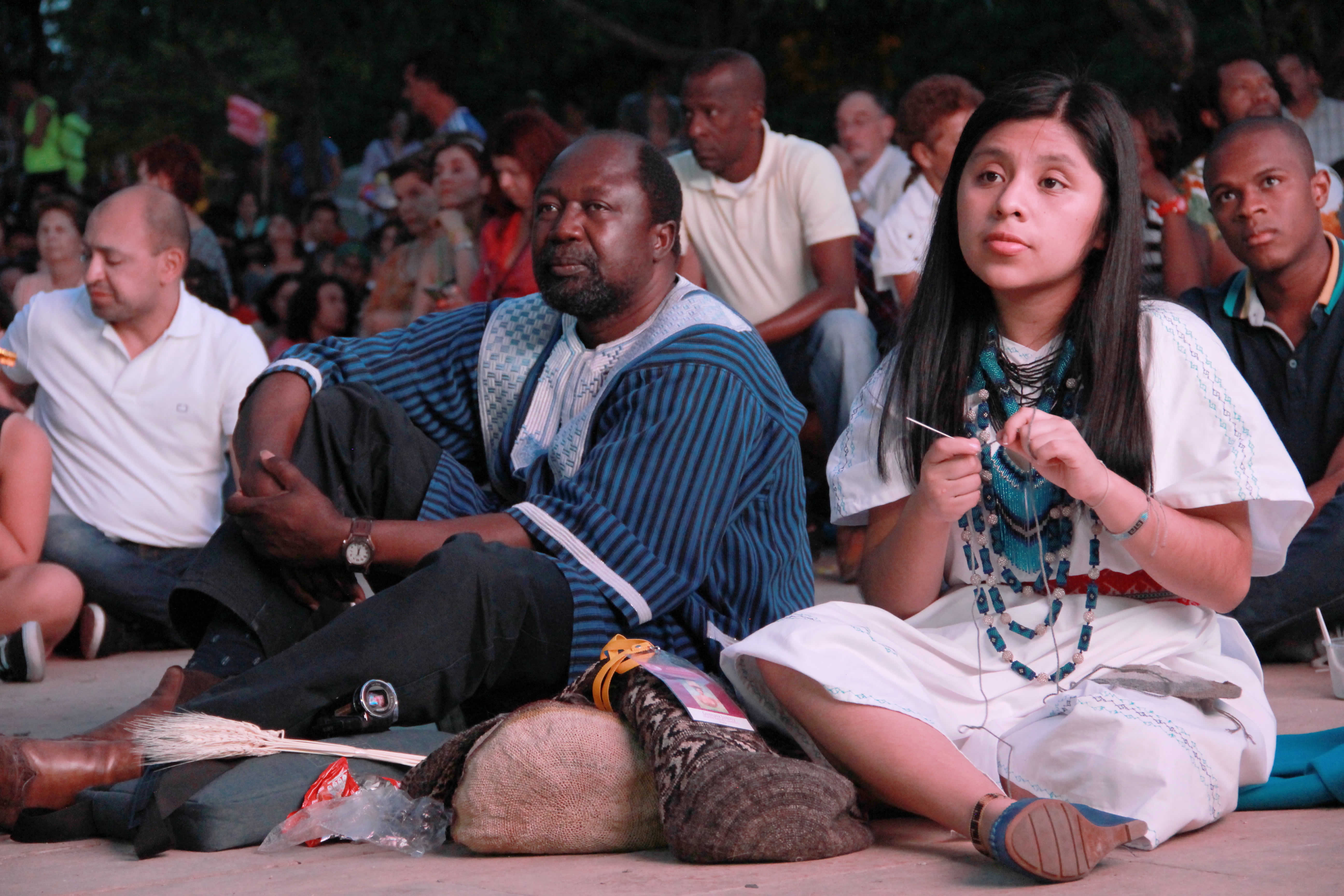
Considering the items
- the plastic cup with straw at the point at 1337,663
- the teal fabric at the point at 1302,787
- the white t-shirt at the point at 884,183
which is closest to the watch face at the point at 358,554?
the teal fabric at the point at 1302,787

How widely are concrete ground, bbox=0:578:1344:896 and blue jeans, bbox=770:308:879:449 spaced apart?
3343mm

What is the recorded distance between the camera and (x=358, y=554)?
3.14 metres

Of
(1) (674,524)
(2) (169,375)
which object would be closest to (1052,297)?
(1) (674,524)

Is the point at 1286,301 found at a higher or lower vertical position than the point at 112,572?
higher

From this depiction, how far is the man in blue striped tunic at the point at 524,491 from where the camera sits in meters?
2.83

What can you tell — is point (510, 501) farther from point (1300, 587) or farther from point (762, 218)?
point (762, 218)

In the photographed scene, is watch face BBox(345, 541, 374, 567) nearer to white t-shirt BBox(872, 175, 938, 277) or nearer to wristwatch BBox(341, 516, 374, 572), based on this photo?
wristwatch BBox(341, 516, 374, 572)

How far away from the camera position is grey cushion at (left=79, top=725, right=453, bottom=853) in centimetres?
260

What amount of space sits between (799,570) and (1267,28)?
7436mm

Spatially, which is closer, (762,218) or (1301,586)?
(1301,586)

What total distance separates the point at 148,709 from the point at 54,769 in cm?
29

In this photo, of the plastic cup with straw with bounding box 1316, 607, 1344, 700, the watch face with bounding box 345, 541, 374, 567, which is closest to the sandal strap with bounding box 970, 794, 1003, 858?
the watch face with bounding box 345, 541, 374, 567

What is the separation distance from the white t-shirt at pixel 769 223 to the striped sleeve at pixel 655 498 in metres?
3.08

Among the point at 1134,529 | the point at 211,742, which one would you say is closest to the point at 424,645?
the point at 211,742
